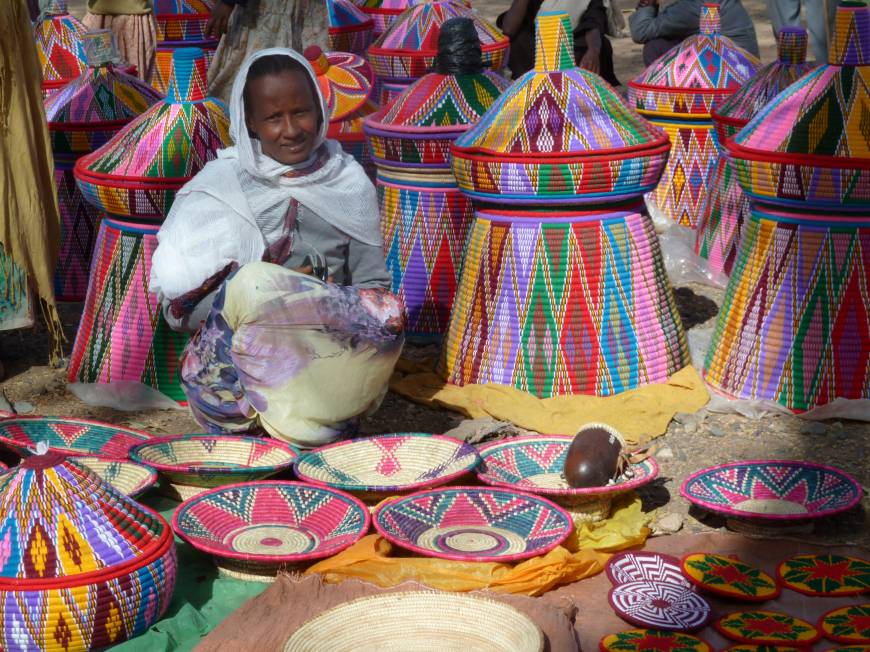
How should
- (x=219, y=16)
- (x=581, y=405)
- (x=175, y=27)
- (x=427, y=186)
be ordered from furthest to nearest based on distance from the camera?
(x=175, y=27)
(x=219, y=16)
(x=427, y=186)
(x=581, y=405)

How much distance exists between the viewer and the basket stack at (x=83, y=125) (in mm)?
5441

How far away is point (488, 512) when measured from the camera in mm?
3441

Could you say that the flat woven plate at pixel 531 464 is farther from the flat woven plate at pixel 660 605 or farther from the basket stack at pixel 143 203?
the basket stack at pixel 143 203

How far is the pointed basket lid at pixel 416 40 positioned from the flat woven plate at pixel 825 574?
12.0 ft

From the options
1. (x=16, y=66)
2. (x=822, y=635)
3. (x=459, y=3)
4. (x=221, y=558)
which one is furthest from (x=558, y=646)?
(x=459, y=3)

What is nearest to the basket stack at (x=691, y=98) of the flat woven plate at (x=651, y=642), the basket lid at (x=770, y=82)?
the basket lid at (x=770, y=82)

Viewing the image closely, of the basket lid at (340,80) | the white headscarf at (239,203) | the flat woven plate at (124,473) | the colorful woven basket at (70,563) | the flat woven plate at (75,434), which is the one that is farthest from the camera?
the basket lid at (340,80)

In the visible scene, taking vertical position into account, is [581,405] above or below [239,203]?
below

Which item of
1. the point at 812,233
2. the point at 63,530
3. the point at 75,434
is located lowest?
the point at 75,434

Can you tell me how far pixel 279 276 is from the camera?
359 cm

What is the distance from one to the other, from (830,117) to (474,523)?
175cm

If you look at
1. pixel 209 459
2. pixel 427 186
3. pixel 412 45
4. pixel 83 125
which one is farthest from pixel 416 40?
pixel 209 459

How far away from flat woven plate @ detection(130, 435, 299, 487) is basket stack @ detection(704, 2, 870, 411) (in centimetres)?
158

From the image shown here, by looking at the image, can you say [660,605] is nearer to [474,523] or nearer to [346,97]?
[474,523]
